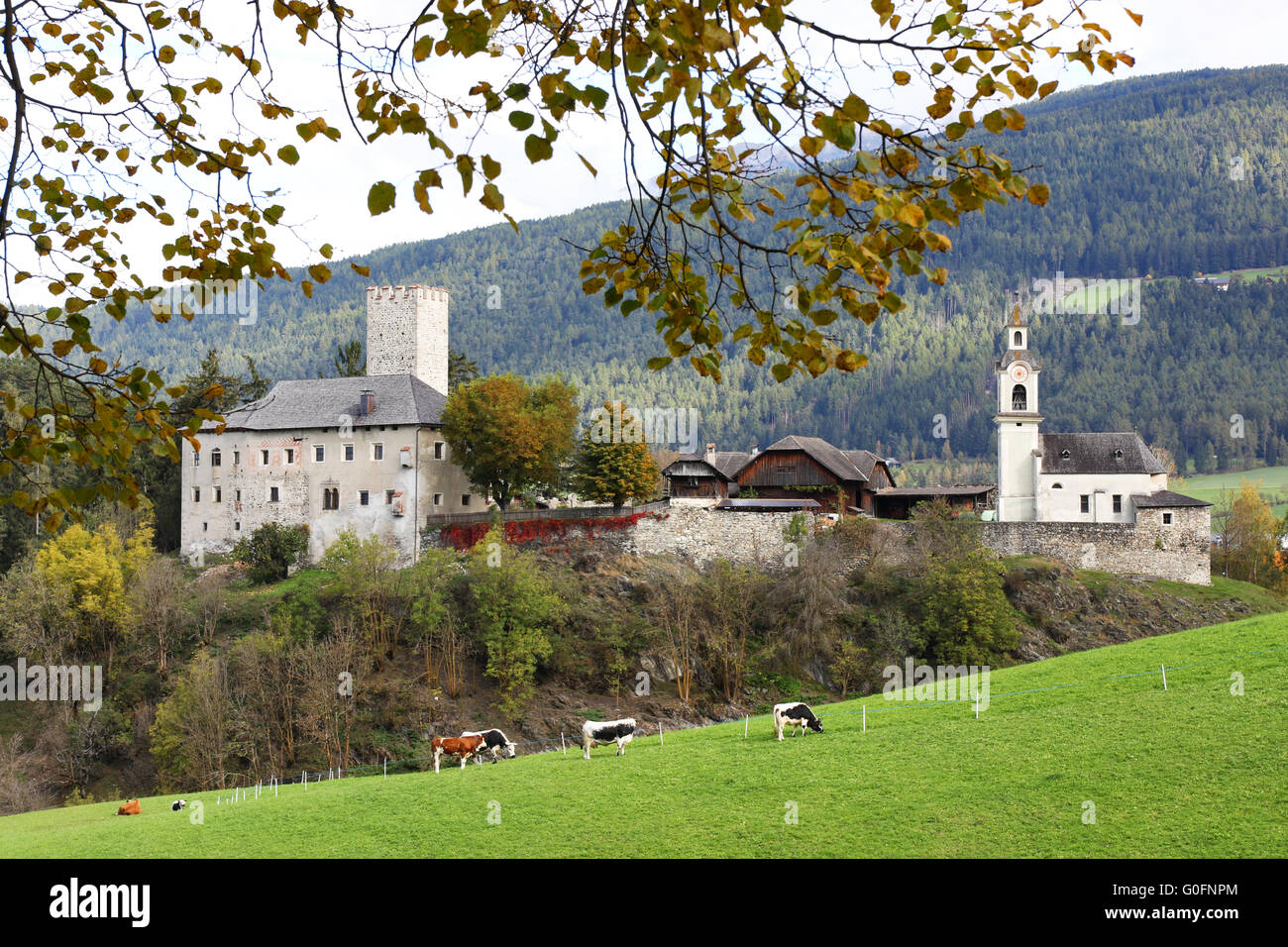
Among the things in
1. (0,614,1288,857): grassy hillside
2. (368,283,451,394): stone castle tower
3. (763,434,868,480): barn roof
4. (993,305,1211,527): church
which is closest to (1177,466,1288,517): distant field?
(993,305,1211,527): church

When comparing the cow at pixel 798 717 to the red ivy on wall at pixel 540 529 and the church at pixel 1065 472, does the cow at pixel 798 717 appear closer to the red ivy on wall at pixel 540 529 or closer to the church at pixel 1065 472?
the red ivy on wall at pixel 540 529

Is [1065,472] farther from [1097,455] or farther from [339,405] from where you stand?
[339,405]

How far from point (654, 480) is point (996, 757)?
110 feet

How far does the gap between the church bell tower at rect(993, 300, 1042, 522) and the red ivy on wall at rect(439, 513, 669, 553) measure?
19.1 meters

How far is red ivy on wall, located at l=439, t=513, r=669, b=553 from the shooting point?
44938 mm

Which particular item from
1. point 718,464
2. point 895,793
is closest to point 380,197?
point 895,793

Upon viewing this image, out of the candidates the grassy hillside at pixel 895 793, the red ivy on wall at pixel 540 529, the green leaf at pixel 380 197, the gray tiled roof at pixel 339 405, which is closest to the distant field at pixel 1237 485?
the red ivy on wall at pixel 540 529

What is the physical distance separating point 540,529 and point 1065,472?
1009 inches

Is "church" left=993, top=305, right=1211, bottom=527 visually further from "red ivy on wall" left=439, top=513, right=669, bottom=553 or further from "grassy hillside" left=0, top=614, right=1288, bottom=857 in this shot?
"grassy hillside" left=0, top=614, right=1288, bottom=857

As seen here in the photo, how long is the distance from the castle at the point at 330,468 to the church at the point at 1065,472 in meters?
26.1

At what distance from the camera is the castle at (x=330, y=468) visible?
46.6 m

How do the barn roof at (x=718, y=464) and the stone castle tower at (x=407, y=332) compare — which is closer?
the stone castle tower at (x=407, y=332)

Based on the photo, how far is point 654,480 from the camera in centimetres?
4706

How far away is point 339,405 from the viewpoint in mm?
48938
